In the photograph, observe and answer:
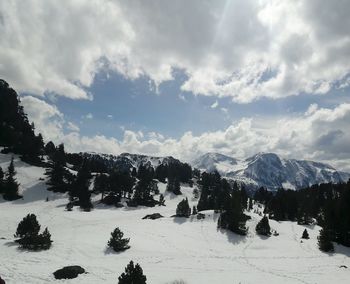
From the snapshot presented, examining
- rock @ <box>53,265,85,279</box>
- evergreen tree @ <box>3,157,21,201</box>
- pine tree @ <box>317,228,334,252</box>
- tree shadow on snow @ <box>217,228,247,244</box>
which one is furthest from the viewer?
evergreen tree @ <box>3,157,21,201</box>

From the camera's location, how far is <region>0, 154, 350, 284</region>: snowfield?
39.1m

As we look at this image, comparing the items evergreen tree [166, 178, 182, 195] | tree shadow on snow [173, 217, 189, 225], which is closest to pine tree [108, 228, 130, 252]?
tree shadow on snow [173, 217, 189, 225]

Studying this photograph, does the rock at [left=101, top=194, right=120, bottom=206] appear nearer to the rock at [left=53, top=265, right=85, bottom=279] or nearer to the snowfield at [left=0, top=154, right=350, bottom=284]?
the snowfield at [left=0, top=154, right=350, bottom=284]

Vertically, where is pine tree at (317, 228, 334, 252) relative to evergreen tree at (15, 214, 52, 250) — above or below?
above

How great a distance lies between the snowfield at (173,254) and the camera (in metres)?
39.1

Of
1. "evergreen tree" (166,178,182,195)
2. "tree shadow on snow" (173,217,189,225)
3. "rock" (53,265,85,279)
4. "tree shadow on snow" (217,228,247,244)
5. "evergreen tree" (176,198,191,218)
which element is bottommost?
"rock" (53,265,85,279)

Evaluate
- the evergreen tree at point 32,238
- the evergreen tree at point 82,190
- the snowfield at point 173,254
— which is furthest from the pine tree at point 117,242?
the evergreen tree at point 82,190

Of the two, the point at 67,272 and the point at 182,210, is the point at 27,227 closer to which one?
the point at 67,272

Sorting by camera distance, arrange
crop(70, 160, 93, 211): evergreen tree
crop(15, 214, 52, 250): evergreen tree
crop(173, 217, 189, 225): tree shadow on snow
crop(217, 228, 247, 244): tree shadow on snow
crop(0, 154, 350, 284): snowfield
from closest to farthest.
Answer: crop(0, 154, 350, 284): snowfield, crop(15, 214, 52, 250): evergreen tree, crop(217, 228, 247, 244): tree shadow on snow, crop(173, 217, 189, 225): tree shadow on snow, crop(70, 160, 93, 211): evergreen tree

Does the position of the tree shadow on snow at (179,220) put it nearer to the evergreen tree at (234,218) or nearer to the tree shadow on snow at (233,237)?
the evergreen tree at (234,218)

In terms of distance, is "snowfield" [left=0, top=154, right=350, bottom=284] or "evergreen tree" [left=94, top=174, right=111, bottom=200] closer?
"snowfield" [left=0, top=154, right=350, bottom=284]

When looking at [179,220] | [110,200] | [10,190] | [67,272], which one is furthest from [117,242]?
[10,190]

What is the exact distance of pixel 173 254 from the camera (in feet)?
171

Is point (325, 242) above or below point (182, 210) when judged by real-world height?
below
